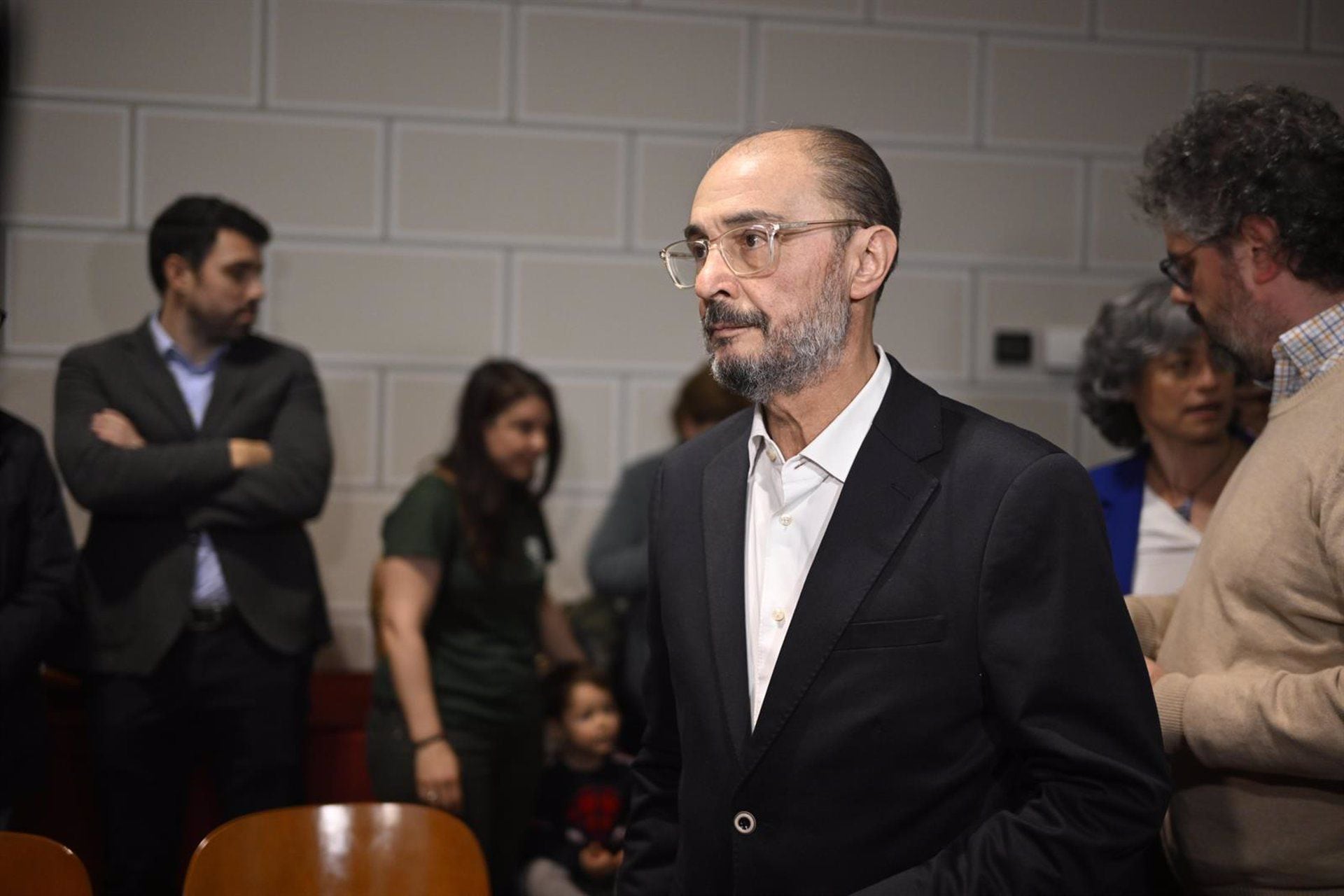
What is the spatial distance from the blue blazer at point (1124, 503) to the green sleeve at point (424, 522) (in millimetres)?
1476

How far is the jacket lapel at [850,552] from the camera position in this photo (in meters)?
1.41

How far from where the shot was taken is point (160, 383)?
2896 millimetres

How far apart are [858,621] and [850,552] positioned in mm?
79

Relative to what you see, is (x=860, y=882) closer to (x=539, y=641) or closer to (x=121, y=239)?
(x=539, y=641)

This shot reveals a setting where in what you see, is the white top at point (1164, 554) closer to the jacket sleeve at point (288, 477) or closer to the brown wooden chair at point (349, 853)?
the brown wooden chair at point (349, 853)

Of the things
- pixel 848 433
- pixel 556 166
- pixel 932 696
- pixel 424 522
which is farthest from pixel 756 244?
pixel 556 166

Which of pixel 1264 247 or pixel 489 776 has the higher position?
pixel 1264 247

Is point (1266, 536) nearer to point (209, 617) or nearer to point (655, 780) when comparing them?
point (655, 780)

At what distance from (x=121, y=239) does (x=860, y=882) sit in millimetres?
3083

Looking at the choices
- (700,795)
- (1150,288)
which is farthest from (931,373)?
(700,795)

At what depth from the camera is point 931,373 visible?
4031 mm

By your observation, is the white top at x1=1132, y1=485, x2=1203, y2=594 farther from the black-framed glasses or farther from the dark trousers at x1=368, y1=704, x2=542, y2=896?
the dark trousers at x1=368, y1=704, x2=542, y2=896

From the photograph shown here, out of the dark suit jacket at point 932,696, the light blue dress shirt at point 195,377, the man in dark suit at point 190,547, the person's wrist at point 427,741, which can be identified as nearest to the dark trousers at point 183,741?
the man in dark suit at point 190,547

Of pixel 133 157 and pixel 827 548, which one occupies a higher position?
pixel 133 157
